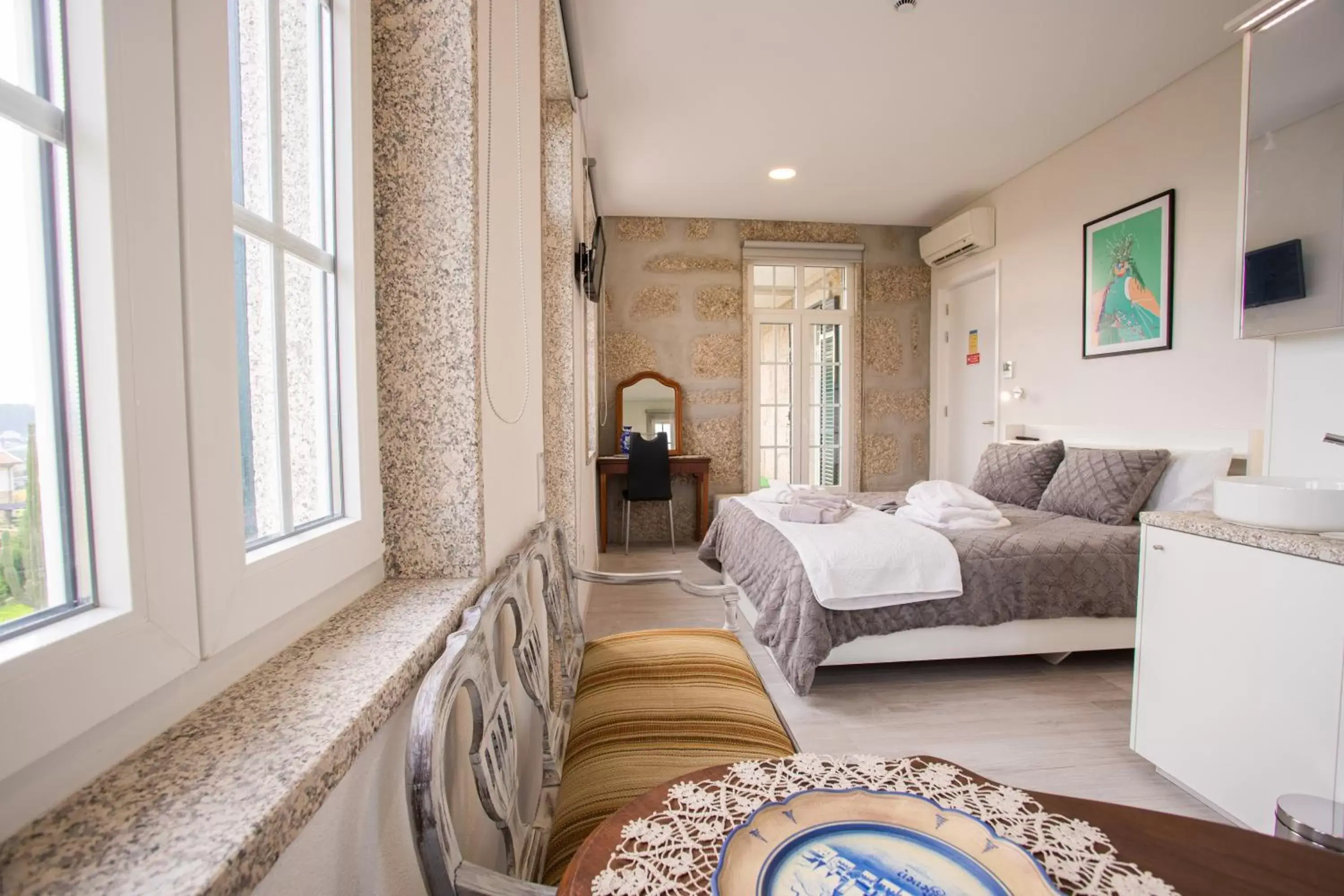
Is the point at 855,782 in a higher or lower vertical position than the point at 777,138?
lower

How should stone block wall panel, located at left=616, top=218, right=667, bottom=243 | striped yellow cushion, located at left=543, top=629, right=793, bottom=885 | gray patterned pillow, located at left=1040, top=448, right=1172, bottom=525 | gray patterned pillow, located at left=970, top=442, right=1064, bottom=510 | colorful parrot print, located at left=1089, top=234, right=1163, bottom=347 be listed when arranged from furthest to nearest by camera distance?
stone block wall panel, located at left=616, top=218, right=667, bottom=243
gray patterned pillow, located at left=970, top=442, right=1064, bottom=510
colorful parrot print, located at left=1089, top=234, right=1163, bottom=347
gray patterned pillow, located at left=1040, top=448, right=1172, bottom=525
striped yellow cushion, located at left=543, top=629, right=793, bottom=885

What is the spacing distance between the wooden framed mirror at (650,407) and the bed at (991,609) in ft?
8.61

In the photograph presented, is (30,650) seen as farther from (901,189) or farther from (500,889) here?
(901,189)

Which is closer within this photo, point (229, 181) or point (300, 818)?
point (300, 818)

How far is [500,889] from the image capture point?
55 centimetres

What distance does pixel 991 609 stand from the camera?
233cm

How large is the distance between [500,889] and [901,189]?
16.1 ft

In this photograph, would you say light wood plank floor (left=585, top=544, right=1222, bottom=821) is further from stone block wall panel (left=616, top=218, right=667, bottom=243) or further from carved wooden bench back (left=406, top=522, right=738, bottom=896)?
stone block wall panel (left=616, top=218, right=667, bottom=243)

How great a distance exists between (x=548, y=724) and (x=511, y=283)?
0.91 meters

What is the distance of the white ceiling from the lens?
8.16ft

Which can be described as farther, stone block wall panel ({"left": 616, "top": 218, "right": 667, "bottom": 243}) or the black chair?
stone block wall panel ({"left": 616, "top": 218, "right": 667, "bottom": 243})

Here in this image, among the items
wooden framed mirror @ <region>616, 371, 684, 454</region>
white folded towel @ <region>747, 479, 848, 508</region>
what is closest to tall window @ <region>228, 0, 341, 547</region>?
white folded towel @ <region>747, 479, 848, 508</region>

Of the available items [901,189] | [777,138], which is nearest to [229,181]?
[777,138]

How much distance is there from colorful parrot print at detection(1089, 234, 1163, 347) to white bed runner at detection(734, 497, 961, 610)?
1.93 meters
